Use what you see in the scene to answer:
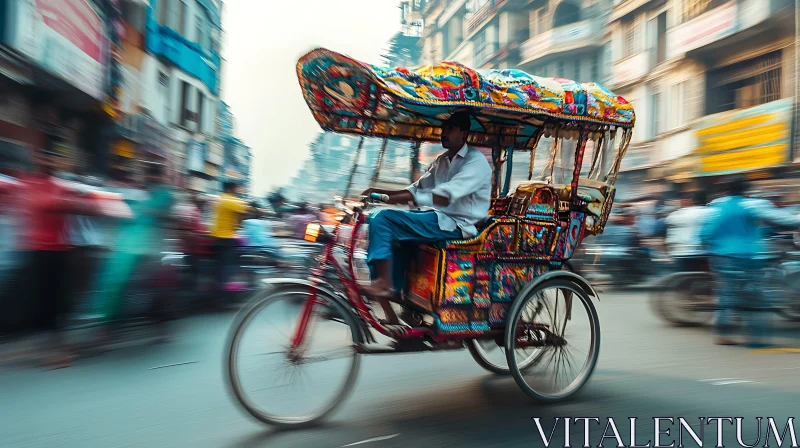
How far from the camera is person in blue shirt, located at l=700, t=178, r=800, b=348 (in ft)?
19.6

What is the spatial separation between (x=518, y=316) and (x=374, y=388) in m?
1.11

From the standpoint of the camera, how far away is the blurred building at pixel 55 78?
8938 millimetres

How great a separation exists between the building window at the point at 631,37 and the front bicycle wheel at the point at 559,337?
19.8 meters

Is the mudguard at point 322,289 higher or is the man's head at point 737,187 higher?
the man's head at point 737,187

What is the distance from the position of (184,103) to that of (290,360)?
1709cm

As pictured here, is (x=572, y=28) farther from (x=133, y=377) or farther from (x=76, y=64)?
(x=133, y=377)

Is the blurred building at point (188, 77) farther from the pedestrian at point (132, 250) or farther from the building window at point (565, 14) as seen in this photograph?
the building window at point (565, 14)

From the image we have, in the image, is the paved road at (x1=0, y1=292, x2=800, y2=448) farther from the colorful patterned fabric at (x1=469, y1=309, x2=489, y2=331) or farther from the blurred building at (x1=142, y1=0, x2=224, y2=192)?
the blurred building at (x1=142, y1=0, x2=224, y2=192)

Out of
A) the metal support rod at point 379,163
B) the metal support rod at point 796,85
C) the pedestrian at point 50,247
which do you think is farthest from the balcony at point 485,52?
the pedestrian at point 50,247

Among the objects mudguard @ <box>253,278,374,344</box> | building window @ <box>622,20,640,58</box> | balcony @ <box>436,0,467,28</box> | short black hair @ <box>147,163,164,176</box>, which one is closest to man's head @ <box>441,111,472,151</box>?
mudguard @ <box>253,278,374,344</box>

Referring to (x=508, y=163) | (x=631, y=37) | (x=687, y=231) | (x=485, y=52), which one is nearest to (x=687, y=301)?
(x=687, y=231)

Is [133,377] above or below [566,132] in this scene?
below

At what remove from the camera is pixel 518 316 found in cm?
388

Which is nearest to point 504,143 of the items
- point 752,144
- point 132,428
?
point 132,428
